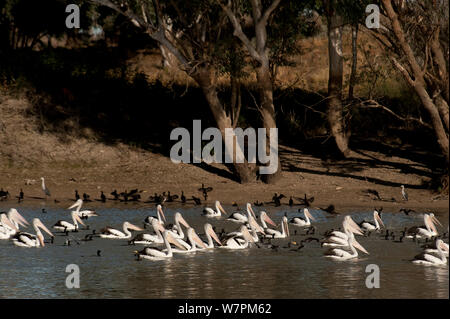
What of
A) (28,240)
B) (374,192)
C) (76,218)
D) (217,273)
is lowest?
(217,273)

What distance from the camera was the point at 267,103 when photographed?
122 ft

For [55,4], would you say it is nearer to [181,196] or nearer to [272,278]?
[181,196]

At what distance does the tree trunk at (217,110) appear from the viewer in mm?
36375

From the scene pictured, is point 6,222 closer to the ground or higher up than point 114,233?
higher up

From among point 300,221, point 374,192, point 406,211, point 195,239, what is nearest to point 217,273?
point 195,239

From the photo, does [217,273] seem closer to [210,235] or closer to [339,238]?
[210,235]

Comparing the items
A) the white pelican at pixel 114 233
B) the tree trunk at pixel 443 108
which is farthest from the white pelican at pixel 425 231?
the white pelican at pixel 114 233

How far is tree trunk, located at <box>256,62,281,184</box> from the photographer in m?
36.6

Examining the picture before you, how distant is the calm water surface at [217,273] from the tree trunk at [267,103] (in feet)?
31.7

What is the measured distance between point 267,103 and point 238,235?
1141 cm

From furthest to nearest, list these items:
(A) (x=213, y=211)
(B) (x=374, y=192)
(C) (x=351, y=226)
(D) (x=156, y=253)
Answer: (B) (x=374, y=192) < (A) (x=213, y=211) < (C) (x=351, y=226) < (D) (x=156, y=253)

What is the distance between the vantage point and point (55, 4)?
167ft

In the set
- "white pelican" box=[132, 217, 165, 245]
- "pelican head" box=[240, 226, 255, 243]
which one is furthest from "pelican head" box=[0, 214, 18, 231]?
"pelican head" box=[240, 226, 255, 243]
